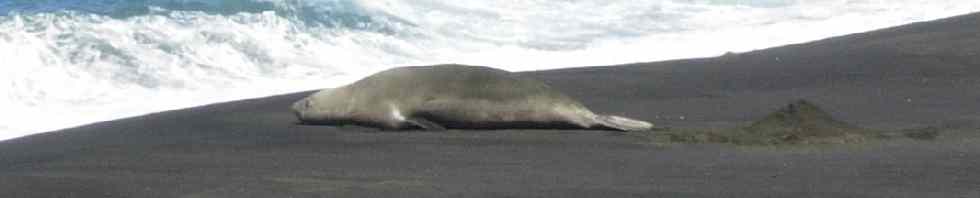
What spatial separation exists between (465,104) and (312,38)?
6358 millimetres

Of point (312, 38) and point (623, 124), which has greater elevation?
point (312, 38)

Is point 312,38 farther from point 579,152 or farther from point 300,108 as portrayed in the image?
point 579,152

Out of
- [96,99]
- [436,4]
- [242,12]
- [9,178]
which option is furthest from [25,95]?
[436,4]

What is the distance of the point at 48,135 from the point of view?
313 inches

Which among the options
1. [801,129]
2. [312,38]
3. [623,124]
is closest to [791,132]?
[801,129]

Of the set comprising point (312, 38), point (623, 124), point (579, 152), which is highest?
point (312, 38)

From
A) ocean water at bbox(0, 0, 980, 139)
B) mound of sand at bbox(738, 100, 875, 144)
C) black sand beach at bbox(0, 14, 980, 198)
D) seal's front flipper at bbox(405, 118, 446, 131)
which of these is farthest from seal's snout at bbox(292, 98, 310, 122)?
mound of sand at bbox(738, 100, 875, 144)

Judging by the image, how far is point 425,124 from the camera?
742cm

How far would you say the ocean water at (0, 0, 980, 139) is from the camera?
10.8 metres

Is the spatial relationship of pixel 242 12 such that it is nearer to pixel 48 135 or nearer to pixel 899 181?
pixel 48 135

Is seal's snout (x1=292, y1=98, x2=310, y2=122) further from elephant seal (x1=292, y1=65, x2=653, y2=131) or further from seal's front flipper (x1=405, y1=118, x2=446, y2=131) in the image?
seal's front flipper (x1=405, y1=118, x2=446, y2=131)

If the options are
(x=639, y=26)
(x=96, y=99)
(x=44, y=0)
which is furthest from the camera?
(x=44, y=0)

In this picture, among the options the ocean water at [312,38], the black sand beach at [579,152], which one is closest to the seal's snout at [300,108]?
the black sand beach at [579,152]

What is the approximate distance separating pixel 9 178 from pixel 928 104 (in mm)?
4185
